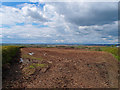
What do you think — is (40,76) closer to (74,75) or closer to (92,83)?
(74,75)

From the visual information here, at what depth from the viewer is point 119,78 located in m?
8.15

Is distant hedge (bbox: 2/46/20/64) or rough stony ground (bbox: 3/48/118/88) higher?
distant hedge (bbox: 2/46/20/64)

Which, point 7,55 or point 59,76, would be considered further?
point 7,55

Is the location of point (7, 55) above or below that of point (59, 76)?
above

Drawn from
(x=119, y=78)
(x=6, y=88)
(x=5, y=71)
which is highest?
(x=5, y=71)

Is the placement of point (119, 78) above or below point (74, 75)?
below

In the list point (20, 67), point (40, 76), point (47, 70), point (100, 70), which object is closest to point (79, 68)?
point (100, 70)

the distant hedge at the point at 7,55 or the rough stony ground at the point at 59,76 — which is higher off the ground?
the distant hedge at the point at 7,55

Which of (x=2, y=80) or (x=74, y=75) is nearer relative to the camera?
(x=2, y=80)

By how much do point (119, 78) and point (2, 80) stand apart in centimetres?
750

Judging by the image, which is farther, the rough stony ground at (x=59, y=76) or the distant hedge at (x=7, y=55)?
the distant hedge at (x=7, y=55)

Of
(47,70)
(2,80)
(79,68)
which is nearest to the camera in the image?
(2,80)

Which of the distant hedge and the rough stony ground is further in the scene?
the distant hedge

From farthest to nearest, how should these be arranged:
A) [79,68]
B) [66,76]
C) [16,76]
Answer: [79,68] < [66,76] < [16,76]
